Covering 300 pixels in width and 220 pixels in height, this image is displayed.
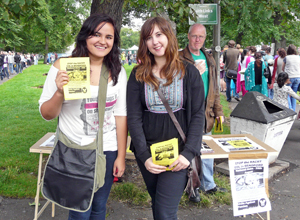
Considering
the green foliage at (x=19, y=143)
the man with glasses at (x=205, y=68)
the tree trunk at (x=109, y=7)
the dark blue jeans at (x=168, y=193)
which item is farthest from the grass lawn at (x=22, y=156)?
the tree trunk at (x=109, y=7)

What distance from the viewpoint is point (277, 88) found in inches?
246

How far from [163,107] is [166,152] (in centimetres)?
33

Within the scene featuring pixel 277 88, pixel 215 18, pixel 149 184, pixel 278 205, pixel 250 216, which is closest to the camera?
pixel 149 184

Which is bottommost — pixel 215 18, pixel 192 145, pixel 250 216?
pixel 250 216

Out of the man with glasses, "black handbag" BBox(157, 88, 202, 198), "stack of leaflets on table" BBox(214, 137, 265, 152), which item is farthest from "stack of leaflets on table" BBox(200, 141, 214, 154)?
the man with glasses

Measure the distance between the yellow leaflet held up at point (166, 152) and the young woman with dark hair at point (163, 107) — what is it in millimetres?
67

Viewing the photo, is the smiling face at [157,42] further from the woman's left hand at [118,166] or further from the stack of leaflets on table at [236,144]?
the stack of leaflets on table at [236,144]

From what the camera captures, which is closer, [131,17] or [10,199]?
[10,199]

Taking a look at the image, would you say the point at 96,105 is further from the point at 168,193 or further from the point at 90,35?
the point at 168,193

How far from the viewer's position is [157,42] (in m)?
2.10

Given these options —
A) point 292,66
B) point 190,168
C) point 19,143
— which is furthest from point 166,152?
point 292,66

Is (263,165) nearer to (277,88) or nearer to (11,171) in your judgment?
(11,171)

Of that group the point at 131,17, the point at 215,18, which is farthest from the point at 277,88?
the point at 131,17

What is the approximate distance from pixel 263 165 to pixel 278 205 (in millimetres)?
1058
